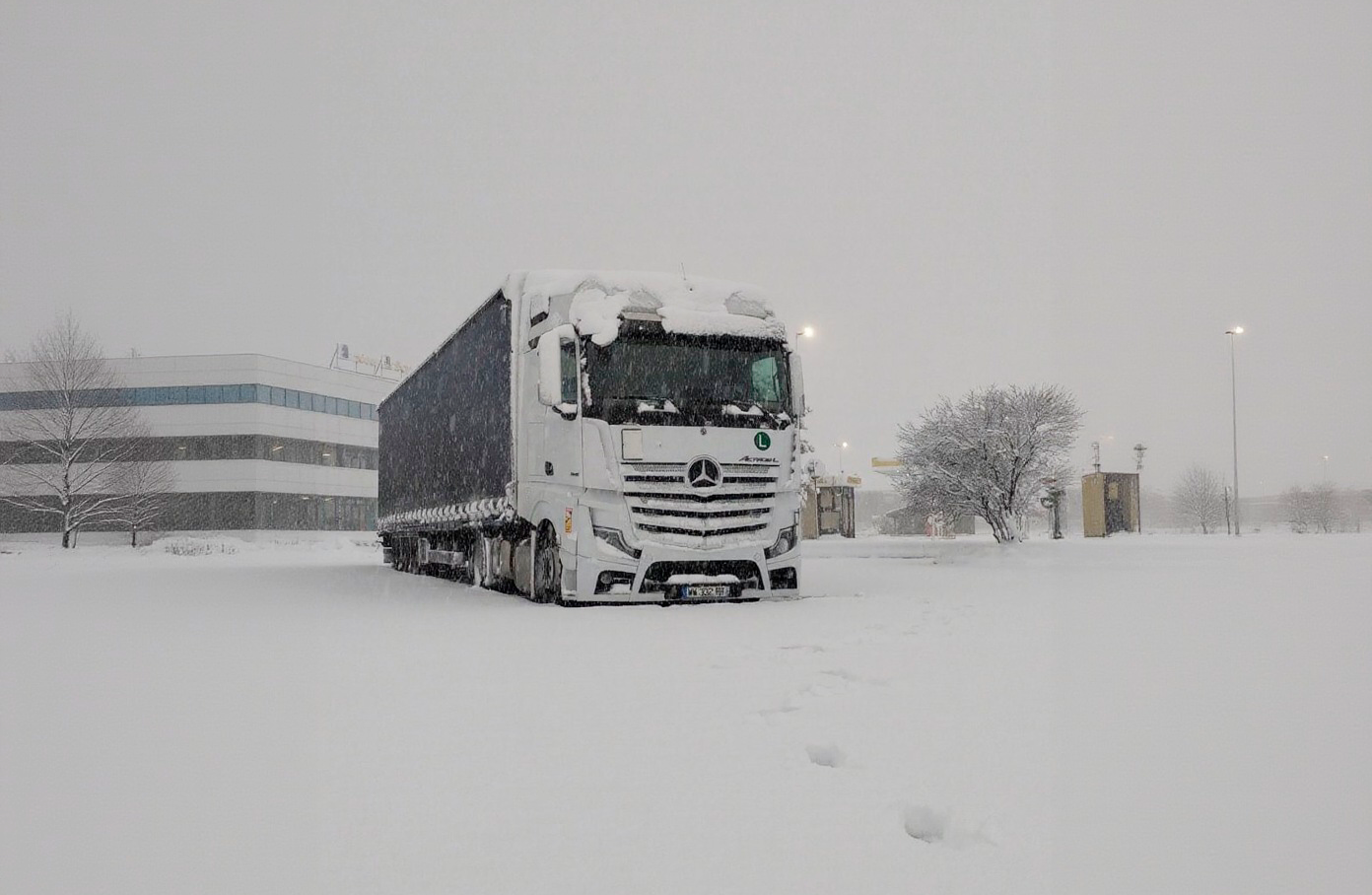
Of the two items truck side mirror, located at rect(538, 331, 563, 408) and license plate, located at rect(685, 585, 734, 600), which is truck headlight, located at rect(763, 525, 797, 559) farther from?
truck side mirror, located at rect(538, 331, 563, 408)

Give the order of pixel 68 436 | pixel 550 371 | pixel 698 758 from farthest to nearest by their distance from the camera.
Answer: pixel 68 436 → pixel 550 371 → pixel 698 758

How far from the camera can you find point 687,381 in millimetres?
11586

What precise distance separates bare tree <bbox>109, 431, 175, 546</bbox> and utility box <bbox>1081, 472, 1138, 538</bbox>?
4453 cm

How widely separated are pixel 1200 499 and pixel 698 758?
73.0 metres

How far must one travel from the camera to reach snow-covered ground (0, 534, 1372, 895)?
3.07 metres

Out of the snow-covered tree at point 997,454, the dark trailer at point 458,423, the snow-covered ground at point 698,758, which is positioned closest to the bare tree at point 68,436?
the dark trailer at point 458,423

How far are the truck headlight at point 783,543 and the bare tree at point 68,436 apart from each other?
43.4m

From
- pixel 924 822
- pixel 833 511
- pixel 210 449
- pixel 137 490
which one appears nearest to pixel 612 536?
pixel 924 822

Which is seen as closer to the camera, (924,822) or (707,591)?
(924,822)

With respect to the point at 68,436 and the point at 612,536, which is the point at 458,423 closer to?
the point at 612,536

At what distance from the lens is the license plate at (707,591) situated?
36.9 feet

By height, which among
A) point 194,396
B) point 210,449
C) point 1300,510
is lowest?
point 1300,510

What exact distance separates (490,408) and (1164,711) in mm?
9856

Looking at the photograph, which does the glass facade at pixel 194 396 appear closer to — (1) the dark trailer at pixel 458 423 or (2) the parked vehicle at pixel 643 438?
(1) the dark trailer at pixel 458 423
